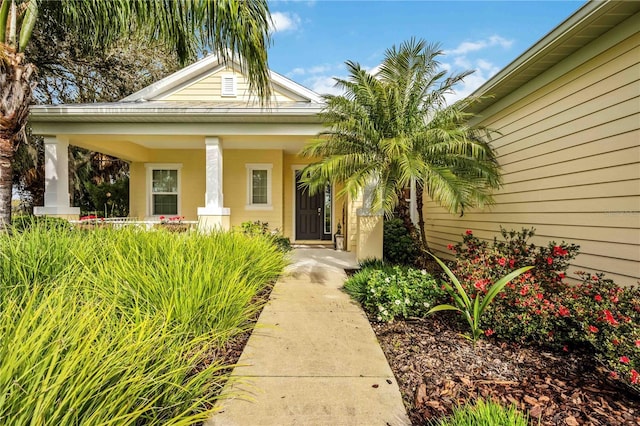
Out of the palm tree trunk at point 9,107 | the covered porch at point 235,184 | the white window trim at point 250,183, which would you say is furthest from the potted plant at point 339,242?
the palm tree trunk at point 9,107

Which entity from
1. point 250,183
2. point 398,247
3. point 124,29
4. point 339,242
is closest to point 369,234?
point 398,247

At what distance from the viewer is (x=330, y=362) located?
2713 millimetres

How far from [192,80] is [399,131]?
767cm

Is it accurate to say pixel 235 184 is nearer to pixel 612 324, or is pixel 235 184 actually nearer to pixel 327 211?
pixel 327 211

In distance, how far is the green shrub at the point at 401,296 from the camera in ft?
12.0

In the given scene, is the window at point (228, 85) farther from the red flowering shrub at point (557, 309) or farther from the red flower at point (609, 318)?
the red flower at point (609, 318)

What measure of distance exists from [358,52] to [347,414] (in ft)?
18.9

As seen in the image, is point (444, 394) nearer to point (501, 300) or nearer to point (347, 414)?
point (347, 414)

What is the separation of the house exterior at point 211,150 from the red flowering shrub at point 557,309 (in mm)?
3175

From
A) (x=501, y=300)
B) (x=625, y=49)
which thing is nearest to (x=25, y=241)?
(x=501, y=300)

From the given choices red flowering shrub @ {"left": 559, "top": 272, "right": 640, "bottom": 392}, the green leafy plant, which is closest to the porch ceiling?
the green leafy plant

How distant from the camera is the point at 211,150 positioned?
7406 millimetres

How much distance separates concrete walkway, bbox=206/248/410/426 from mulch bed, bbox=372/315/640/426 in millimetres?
202

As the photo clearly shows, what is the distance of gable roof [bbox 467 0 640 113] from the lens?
3416 mm
